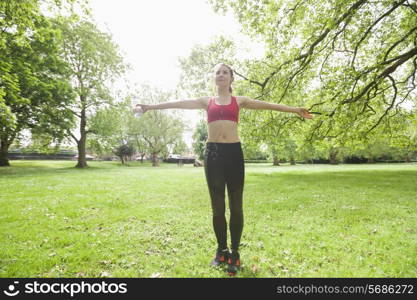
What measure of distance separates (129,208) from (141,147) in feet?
184

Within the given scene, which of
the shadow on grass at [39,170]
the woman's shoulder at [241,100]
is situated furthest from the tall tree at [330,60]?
the shadow on grass at [39,170]

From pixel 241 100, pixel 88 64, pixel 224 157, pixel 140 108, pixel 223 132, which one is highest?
pixel 88 64

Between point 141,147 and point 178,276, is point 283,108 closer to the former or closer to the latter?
point 178,276

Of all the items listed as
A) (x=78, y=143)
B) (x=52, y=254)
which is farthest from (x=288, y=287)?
(x=78, y=143)

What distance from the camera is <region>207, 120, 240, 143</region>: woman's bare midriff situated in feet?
11.9

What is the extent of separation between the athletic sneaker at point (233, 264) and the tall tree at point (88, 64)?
3158 centimetres

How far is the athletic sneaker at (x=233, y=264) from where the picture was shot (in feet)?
12.1

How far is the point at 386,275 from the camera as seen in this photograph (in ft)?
11.8

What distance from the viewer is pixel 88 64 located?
31625 millimetres

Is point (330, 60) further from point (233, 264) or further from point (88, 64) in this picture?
point (88, 64)

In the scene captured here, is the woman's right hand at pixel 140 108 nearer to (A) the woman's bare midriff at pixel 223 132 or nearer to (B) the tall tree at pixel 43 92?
(A) the woman's bare midriff at pixel 223 132

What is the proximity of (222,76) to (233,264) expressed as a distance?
11.3 ft

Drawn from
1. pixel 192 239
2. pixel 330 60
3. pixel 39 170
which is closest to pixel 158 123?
pixel 39 170

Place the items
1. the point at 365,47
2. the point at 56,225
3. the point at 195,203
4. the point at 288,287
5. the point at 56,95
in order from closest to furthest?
the point at 288,287 → the point at 56,225 → the point at 195,203 → the point at 365,47 → the point at 56,95
